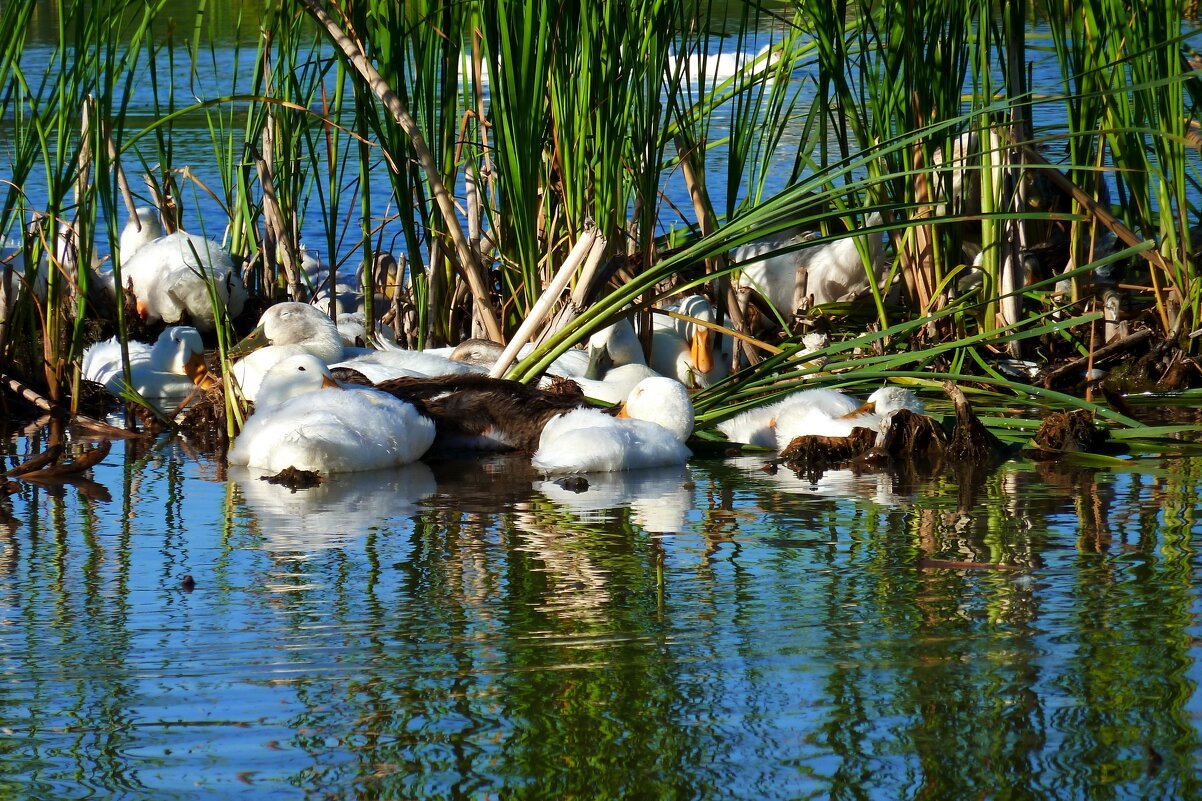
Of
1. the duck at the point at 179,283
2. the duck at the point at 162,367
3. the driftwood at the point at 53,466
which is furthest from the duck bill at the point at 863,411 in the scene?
the duck at the point at 179,283

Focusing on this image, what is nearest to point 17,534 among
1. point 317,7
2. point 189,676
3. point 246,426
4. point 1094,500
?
point 246,426

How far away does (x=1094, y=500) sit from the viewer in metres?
3.90

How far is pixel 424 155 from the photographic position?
5156 mm

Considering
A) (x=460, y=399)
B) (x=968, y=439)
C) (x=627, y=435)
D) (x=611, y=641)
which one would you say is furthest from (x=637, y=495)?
(x=611, y=641)

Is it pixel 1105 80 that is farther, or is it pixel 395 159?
pixel 1105 80

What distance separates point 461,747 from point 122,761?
0.46 meters

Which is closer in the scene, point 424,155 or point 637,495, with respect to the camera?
point 637,495

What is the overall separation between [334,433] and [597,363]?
4.69ft

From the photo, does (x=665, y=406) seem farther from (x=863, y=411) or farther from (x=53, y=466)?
(x=53, y=466)

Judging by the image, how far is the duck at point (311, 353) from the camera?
5281 mm

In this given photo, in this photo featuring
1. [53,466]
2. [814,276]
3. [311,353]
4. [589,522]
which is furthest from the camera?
[814,276]

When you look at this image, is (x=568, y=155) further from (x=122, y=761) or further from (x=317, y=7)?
(x=122, y=761)

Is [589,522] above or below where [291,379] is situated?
below

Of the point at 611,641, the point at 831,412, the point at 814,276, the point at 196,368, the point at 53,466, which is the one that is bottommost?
the point at 611,641
